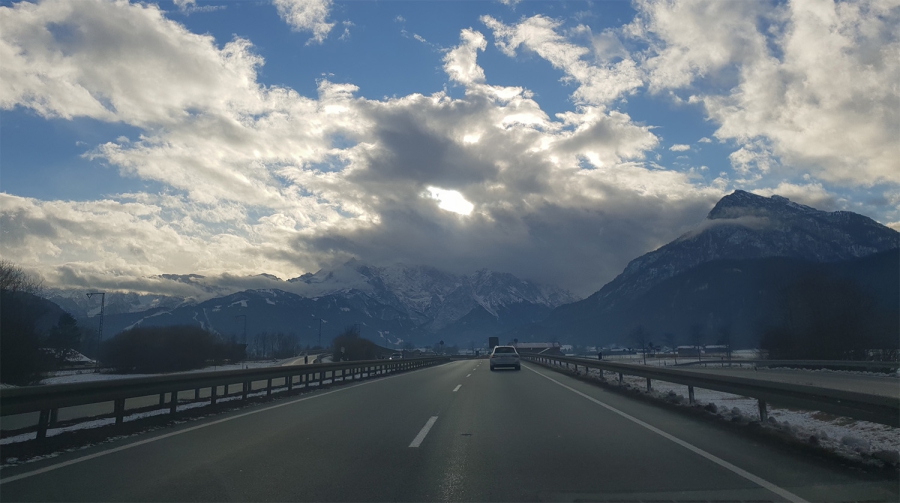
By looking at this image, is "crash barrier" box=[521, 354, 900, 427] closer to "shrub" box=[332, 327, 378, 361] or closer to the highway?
the highway

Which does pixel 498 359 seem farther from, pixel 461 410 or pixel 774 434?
pixel 774 434

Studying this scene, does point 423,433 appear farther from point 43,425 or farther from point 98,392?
point 43,425

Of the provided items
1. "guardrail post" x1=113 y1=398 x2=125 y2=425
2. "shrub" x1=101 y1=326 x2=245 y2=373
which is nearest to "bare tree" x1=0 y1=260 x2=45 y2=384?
"shrub" x1=101 y1=326 x2=245 y2=373

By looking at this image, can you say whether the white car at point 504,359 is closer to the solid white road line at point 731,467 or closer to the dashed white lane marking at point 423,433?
the dashed white lane marking at point 423,433

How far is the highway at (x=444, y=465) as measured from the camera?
20.7 ft

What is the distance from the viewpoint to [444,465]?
777 cm

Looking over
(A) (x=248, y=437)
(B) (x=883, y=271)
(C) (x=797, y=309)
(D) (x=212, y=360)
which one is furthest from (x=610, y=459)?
(B) (x=883, y=271)

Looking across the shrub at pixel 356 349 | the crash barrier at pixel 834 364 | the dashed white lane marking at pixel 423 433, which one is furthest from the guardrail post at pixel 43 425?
the shrub at pixel 356 349

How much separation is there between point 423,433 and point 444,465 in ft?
9.20

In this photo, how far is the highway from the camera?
6297 millimetres

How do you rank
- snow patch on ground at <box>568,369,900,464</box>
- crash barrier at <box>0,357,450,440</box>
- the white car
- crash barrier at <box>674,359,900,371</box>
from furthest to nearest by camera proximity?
the white car → crash barrier at <box>674,359,900,371</box> → crash barrier at <box>0,357,450,440</box> → snow patch on ground at <box>568,369,900,464</box>

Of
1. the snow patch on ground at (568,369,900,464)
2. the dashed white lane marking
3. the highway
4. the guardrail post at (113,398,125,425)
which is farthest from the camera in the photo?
the guardrail post at (113,398,125,425)

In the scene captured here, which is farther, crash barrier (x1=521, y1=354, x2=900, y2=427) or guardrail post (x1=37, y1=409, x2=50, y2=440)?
guardrail post (x1=37, y1=409, x2=50, y2=440)

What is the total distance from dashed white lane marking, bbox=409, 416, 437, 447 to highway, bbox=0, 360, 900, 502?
0.03 meters
